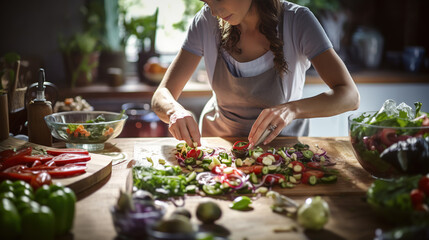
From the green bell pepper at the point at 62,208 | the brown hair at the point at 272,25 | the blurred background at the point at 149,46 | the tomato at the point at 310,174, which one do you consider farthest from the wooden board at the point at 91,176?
the blurred background at the point at 149,46

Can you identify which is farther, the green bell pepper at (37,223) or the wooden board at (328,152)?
the wooden board at (328,152)

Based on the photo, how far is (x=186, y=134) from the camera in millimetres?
1711

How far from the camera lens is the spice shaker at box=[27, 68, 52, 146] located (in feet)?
5.80

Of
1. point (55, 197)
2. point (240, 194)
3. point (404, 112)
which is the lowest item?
point (240, 194)

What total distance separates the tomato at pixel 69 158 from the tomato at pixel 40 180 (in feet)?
0.60

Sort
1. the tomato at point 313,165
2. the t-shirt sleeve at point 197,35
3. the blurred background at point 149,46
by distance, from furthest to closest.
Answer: the blurred background at point 149,46 → the t-shirt sleeve at point 197,35 → the tomato at point 313,165

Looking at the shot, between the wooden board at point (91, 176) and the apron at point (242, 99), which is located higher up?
the apron at point (242, 99)

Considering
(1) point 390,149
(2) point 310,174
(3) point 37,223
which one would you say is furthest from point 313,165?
(3) point 37,223

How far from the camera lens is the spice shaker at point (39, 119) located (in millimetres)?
1767

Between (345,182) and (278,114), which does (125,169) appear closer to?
(278,114)

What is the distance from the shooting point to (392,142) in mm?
1339

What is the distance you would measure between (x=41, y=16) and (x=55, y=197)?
10.1ft

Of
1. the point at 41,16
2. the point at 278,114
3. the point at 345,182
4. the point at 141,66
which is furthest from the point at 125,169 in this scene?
the point at 41,16

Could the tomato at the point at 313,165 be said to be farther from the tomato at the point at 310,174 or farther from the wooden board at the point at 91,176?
the wooden board at the point at 91,176
